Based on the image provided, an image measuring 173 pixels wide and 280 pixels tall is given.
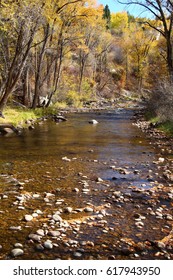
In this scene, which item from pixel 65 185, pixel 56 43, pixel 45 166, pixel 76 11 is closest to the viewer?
pixel 65 185

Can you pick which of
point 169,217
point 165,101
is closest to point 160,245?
point 169,217

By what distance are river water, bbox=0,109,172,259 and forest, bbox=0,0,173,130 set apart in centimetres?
629

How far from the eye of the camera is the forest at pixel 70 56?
63.3ft

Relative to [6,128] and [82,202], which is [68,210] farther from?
[6,128]

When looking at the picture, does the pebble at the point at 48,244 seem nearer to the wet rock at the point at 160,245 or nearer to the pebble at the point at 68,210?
the pebble at the point at 68,210

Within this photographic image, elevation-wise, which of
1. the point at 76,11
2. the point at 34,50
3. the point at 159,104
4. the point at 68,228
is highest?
the point at 76,11

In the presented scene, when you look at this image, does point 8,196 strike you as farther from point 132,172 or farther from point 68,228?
point 132,172

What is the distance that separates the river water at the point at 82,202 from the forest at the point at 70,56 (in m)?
6.29

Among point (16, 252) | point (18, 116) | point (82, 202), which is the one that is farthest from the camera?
point (18, 116)

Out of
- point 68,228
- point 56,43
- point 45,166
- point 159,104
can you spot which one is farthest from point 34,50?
point 68,228

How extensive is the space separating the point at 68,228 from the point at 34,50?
1035 inches

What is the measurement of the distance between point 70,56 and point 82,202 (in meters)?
42.4

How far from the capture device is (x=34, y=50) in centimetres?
2988

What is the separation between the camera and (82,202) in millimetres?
7262
